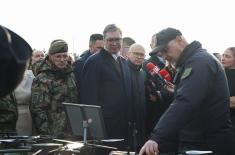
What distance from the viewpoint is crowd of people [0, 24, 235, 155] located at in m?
4.91

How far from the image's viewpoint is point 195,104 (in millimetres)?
4828

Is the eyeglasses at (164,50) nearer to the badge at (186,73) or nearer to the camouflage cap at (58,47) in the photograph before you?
the badge at (186,73)

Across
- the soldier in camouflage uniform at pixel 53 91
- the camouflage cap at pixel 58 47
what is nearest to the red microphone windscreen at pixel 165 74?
the soldier in camouflage uniform at pixel 53 91

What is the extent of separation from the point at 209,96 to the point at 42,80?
2594 mm

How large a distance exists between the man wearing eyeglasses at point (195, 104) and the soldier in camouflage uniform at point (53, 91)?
197 cm

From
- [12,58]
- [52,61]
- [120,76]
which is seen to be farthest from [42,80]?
[12,58]

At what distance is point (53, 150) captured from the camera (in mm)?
4441

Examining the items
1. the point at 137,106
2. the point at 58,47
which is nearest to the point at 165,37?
the point at 137,106

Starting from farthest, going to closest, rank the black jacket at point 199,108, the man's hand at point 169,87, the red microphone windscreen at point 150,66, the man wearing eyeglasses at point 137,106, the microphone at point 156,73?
the red microphone windscreen at point 150,66
the microphone at point 156,73
the man's hand at point 169,87
the man wearing eyeglasses at point 137,106
the black jacket at point 199,108

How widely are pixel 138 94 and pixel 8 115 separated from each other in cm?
167

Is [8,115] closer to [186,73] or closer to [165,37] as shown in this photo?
[165,37]

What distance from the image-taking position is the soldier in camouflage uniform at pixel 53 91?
6707 millimetres

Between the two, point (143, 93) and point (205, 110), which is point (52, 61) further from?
point (205, 110)

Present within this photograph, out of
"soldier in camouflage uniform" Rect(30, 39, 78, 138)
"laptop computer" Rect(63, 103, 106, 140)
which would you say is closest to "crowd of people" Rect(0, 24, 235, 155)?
"soldier in camouflage uniform" Rect(30, 39, 78, 138)
